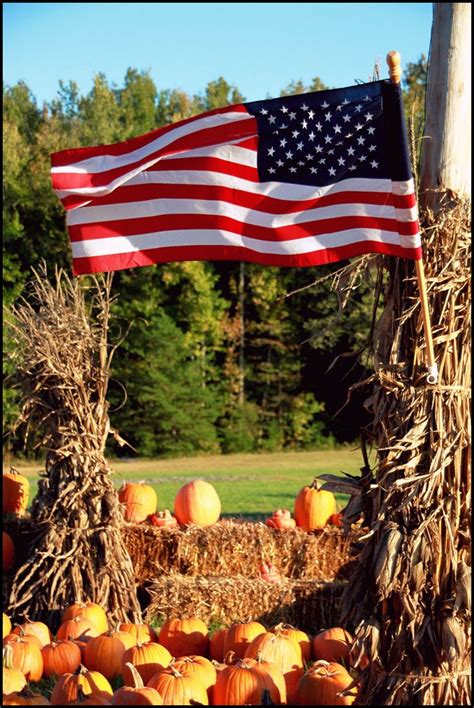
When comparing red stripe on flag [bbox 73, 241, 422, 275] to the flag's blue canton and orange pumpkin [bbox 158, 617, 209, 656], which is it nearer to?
the flag's blue canton

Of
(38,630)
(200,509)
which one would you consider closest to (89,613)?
(38,630)

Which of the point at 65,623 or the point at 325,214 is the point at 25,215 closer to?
the point at 65,623

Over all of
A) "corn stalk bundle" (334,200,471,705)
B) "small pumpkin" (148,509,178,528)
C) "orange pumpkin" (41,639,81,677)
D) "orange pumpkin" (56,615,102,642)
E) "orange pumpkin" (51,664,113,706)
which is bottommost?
"orange pumpkin" (41,639,81,677)

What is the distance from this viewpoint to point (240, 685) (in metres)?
5.05

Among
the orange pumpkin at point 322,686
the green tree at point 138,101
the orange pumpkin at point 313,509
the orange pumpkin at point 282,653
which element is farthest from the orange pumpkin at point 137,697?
the green tree at point 138,101

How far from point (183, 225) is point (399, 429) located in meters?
1.39

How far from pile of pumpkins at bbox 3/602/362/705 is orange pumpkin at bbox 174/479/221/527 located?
2.14 meters

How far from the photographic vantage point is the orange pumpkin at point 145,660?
18.5 ft

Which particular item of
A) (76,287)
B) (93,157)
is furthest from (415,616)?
(76,287)

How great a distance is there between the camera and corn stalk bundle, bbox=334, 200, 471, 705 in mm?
4148

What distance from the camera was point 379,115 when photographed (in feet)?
14.0

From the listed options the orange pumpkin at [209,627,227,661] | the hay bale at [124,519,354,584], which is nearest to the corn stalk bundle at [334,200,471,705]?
the orange pumpkin at [209,627,227,661]

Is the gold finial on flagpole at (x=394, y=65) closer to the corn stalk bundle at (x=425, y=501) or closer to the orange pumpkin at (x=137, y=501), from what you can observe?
the corn stalk bundle at (x=425, y=501)

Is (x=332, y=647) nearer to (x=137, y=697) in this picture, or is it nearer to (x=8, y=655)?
(x=137, y=697)
